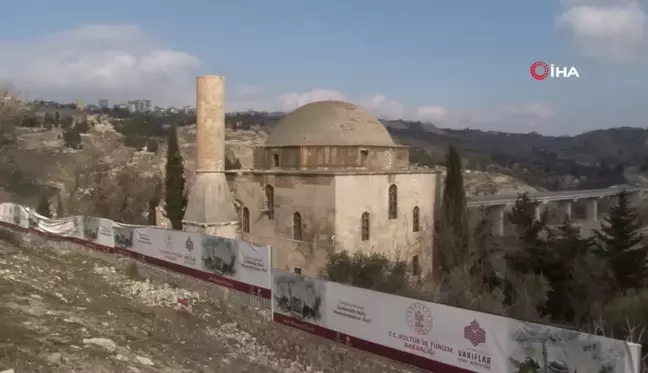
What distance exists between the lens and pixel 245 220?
68.9ft

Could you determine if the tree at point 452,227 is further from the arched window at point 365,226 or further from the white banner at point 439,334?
the white banner at point 439,334

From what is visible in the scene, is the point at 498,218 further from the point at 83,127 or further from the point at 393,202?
the point at 83,127

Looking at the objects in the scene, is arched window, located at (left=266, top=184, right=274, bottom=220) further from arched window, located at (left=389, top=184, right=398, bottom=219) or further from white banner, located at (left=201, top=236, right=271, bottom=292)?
white banner, located at (left=201, top=236, right=271, bottom=292)

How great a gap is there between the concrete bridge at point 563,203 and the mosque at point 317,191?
109 feet

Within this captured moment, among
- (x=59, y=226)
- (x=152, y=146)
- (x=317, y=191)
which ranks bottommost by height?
(x=59, y=226)

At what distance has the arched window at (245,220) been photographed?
20875 millimetres

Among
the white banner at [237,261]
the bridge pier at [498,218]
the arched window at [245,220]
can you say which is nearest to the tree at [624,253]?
the arched window at [245,220]

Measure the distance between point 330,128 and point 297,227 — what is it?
398 cm

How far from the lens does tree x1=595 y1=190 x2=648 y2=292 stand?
21312 mm

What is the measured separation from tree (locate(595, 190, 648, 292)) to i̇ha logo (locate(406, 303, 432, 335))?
51.8 feet

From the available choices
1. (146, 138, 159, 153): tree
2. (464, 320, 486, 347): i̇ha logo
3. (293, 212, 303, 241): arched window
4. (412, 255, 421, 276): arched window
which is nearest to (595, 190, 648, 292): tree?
(412, 255, 421, 276): arched window

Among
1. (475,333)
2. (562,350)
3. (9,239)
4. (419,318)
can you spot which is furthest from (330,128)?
(562,350)

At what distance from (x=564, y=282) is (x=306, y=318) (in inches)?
572

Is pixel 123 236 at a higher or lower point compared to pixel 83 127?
lower
